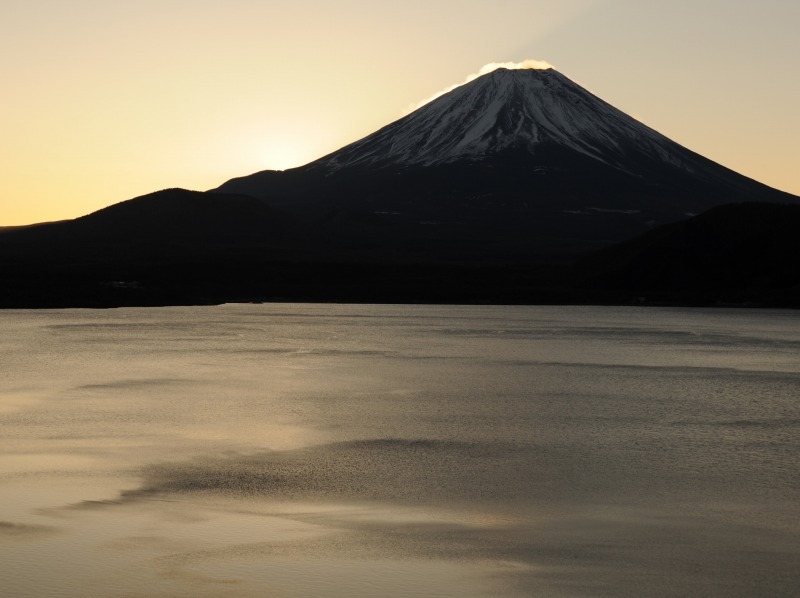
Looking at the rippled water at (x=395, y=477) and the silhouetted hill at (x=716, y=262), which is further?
the silhouetted hill at (x=716, y=262)

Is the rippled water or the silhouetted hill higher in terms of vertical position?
the silhouetted hill

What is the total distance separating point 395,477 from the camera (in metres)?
21.1

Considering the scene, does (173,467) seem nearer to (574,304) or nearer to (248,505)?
(248,505)

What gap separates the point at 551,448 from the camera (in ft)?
80.7

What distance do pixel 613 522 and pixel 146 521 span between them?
696 cm

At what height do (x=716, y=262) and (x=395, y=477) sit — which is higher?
(x=716, y=262)

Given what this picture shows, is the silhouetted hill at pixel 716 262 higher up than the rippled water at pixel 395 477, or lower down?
higher up

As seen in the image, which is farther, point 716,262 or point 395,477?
point 716,262

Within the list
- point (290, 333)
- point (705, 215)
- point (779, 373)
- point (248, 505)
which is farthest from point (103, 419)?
point (705, 215)

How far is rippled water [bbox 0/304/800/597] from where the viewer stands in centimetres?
1504

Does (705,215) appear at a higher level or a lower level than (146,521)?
higher

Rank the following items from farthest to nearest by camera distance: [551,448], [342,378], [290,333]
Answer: [290,333] → [342,378] → [551,448]

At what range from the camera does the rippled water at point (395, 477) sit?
592 inches

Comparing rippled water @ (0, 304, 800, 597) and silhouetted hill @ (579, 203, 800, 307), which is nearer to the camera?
rippled water @ (0, 304, 800, 597)
